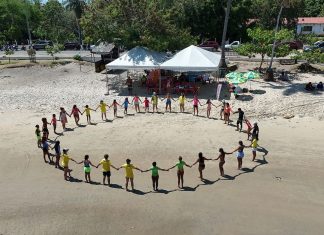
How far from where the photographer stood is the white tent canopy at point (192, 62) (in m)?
25.7

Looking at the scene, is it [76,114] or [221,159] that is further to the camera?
[76,114]

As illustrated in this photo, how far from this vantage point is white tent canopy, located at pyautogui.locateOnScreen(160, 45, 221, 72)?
84.3 feet

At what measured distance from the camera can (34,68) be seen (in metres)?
35.5

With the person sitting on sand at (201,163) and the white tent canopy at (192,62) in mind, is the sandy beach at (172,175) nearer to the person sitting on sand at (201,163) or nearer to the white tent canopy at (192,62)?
the person sitting on sand at (201,163)

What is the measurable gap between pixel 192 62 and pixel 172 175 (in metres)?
11.8

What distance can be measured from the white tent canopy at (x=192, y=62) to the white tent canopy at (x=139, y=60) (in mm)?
1097

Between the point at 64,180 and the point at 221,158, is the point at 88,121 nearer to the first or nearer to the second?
the point at 64,180

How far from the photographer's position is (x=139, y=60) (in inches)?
1084

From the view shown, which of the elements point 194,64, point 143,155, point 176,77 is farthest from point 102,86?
point 143,155

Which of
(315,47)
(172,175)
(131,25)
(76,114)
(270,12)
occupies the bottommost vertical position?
(172,175)

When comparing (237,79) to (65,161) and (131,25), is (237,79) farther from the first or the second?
(65,161)

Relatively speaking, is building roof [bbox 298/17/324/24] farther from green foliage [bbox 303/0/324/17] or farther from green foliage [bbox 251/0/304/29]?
green foliage [bbox 303/0/324/17]

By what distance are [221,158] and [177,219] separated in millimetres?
3559

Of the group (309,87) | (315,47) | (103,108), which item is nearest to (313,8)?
(315,47)
